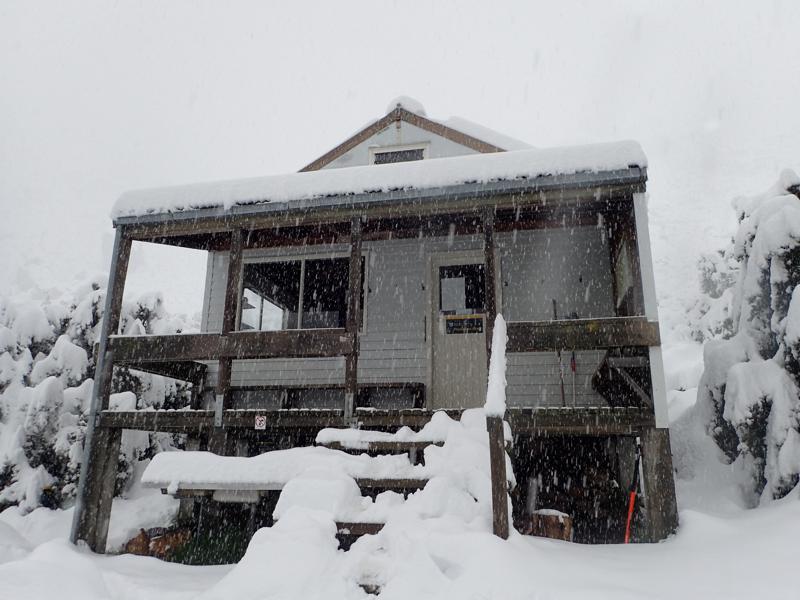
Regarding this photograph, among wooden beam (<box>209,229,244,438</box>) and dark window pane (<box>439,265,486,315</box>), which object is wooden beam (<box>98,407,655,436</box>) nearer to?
wooden beam (<box>209,229,244,438</box>)

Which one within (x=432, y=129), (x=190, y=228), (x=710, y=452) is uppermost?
(x=432, y=129)

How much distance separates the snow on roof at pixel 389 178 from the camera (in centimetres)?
643

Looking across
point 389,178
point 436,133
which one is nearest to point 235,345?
point 389,178

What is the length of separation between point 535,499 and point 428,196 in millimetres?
4479

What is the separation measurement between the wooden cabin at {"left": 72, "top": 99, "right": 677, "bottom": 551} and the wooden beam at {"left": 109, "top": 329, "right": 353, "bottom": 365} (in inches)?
0.8

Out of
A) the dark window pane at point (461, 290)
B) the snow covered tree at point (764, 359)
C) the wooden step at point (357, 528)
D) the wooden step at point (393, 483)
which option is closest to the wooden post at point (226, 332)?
the wooden step at point (393, 483)

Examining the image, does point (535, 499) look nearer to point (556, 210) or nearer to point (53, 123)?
point (556, 210)

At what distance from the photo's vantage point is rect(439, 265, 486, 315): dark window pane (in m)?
9.16

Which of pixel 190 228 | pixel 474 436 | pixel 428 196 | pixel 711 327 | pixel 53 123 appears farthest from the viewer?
pixel 53 123

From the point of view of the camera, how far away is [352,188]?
23.1 ft

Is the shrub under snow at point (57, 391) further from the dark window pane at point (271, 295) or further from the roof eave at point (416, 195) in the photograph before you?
the roof eave at point (416, 195)

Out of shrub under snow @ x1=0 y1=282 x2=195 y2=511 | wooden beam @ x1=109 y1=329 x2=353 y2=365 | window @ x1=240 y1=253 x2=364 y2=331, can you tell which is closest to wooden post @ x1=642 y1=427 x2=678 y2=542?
wooden beam @ x1=109 y1=329 x2=353 y2=365

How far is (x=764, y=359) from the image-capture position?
6.48 metres

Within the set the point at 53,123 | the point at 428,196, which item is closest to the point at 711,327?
the point at 428,196
